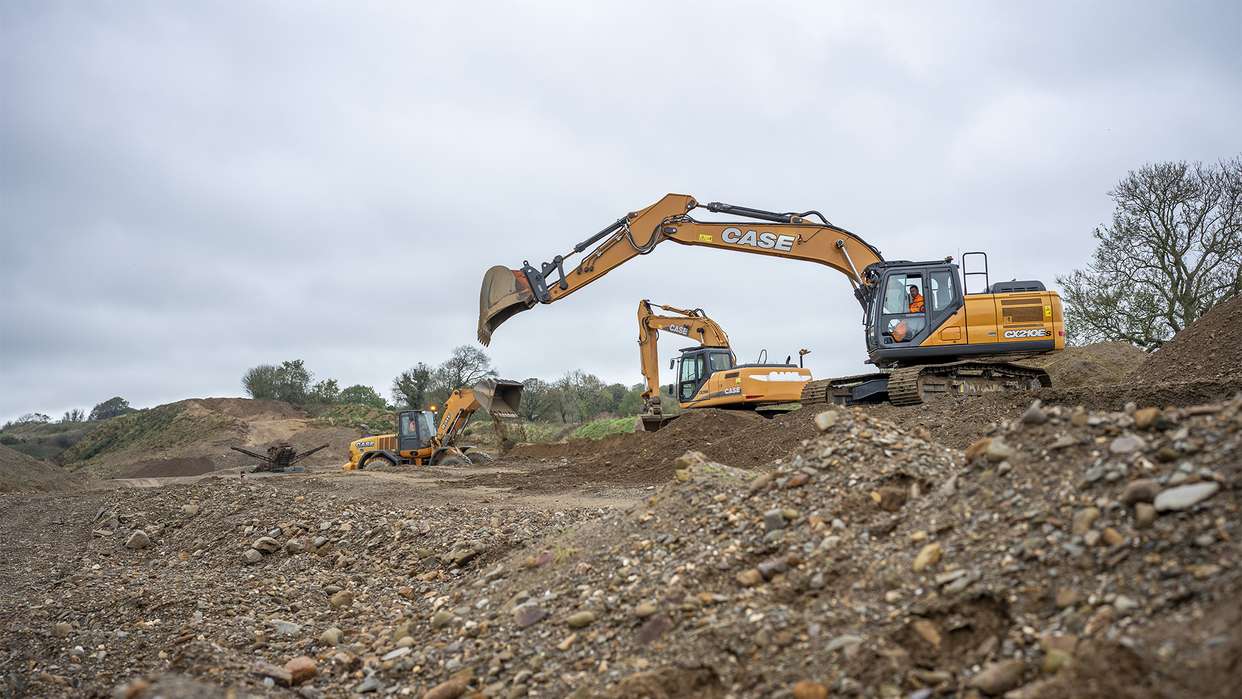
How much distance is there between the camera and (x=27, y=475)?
2402 centimetres

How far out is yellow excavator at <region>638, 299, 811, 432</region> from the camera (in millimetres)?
19047

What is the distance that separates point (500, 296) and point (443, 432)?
35.1 ft

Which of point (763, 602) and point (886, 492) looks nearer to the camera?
point (763, 602)

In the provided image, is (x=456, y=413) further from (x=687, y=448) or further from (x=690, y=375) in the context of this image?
(x=687, y=448)

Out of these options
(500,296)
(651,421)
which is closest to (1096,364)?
(651,421)

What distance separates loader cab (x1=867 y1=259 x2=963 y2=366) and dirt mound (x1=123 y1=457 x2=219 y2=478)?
32.7 meters

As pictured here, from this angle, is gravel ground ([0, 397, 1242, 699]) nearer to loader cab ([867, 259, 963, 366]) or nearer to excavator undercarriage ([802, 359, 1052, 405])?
excavator undercarriage ([802, 359, 1052, 405])

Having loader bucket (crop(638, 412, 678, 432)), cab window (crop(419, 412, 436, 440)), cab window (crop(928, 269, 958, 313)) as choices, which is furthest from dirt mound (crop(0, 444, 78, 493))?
cab window (crop(928, 269, 958, 313))

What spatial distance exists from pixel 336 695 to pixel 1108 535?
13.8 ft

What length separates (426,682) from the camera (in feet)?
16.1

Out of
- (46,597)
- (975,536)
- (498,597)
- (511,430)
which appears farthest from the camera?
(511,430)

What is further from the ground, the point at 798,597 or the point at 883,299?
the point at 883,299

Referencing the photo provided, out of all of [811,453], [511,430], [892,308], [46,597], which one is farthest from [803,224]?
[511,430]

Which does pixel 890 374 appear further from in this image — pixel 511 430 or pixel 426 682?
pixel 511 430
